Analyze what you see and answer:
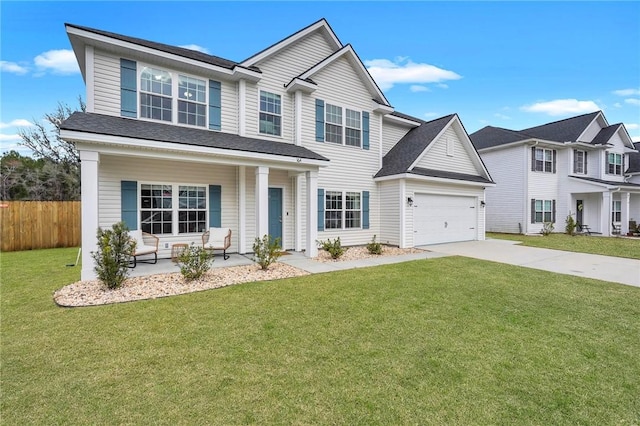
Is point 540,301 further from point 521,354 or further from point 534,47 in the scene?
point 534,47

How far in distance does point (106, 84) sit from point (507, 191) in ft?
70.8

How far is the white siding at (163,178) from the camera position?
816 centimetres

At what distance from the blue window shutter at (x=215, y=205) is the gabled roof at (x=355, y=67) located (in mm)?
5087

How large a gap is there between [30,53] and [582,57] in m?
30.0

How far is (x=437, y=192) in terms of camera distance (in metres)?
13.2

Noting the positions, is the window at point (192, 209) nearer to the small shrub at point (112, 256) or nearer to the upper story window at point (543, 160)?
the small shrub at point (112, 256)

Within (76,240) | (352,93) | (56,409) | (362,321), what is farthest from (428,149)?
(76,240)

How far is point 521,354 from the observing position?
350 centimetres

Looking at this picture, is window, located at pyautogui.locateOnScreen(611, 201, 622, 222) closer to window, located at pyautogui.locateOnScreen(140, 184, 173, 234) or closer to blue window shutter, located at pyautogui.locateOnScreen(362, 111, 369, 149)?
blue window shutter, located at pyautogui.locateOnScreen(362, 111, 369, 149)

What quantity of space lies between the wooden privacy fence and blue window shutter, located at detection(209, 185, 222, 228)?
701cm

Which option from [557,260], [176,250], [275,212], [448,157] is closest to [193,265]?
[176,250]

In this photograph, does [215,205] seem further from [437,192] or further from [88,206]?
[437,192]

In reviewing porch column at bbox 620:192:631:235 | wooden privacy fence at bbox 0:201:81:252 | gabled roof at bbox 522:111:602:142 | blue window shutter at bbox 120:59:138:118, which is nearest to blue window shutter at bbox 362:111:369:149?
blue window shutter at bbox 120:59:138:118

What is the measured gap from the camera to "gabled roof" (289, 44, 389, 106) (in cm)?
1108
